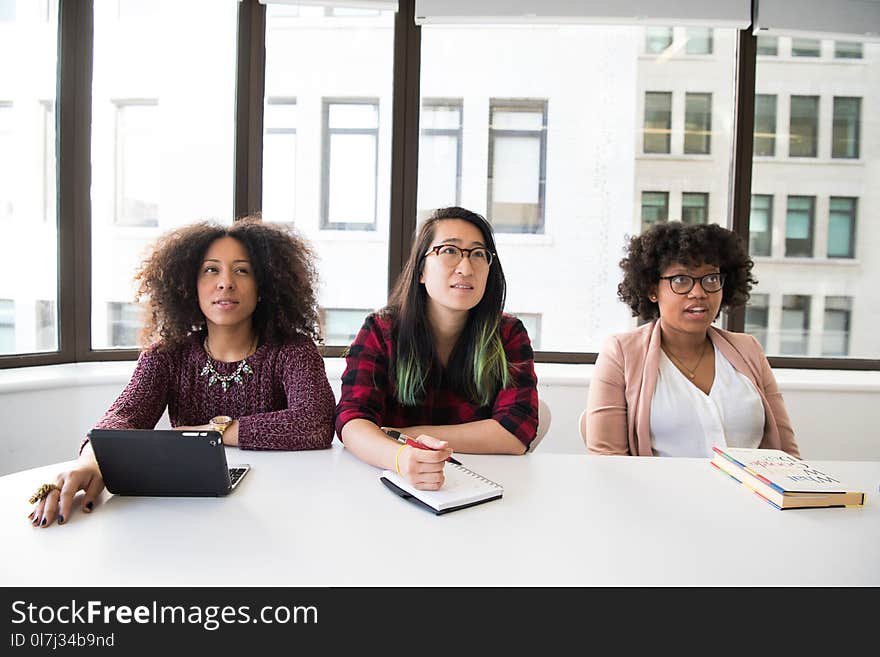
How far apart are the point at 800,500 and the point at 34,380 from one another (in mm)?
2740

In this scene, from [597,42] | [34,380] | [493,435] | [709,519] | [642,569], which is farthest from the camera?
[597,42]

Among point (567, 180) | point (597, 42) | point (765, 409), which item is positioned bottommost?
point (765, 409)

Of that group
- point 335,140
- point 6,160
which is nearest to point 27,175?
point 6,160

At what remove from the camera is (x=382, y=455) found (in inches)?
53.3

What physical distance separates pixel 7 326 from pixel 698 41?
366cm

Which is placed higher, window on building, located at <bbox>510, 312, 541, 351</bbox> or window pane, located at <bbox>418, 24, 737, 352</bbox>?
window pane, located at <bbox>418, 24, 737, 352</bbox>

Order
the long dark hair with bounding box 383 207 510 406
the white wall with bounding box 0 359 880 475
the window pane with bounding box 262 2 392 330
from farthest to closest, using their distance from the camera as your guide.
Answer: the window pane with bounding box 262 2 392 330 < the white wall with bounding box 0 359 880 475 < the long dark hair with bounding box 383 207 510 406

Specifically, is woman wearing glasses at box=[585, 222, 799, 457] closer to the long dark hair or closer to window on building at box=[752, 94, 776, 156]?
the long dark hair

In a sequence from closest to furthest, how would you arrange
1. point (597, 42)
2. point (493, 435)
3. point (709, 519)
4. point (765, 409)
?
point (709, 519)
point (493, 435)
point (765, 409)
point (597, 42)

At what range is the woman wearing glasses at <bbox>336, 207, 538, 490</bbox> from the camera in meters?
1.60

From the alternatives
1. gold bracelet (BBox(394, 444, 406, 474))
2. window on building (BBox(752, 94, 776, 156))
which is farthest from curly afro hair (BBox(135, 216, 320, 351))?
window on building (BBox(752, 94, 776, 156))

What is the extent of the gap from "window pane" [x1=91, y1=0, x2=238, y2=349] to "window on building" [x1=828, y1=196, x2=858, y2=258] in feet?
10.5
